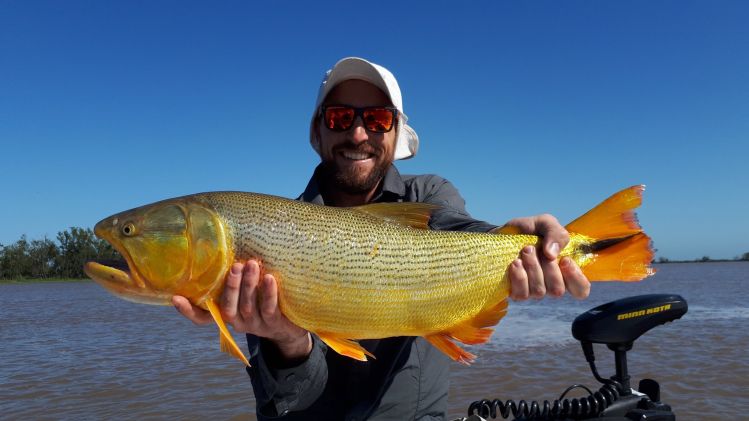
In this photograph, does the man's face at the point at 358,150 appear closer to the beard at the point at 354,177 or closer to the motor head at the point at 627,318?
the beard at the point at 354,177

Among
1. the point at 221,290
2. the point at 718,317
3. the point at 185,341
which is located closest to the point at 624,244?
the point at 221,290

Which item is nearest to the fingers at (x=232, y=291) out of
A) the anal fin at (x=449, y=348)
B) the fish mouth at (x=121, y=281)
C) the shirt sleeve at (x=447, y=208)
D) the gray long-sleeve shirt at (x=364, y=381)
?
the fish mouth at (x=121, y=281)

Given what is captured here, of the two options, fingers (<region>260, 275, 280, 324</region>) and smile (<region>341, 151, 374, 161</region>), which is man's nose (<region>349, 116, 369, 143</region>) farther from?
fingers (<region>260, 275, 280, 324</region>)

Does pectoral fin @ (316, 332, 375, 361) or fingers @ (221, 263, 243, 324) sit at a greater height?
fingers @ (221, 263, 243, 324)

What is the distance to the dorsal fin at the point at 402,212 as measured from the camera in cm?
320

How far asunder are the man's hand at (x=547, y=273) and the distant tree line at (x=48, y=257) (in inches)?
3341

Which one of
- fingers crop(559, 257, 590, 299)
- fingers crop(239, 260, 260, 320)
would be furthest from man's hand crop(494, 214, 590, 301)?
fingers crop(239, 260, 260, 320)

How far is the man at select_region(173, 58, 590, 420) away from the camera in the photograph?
3.05 metres

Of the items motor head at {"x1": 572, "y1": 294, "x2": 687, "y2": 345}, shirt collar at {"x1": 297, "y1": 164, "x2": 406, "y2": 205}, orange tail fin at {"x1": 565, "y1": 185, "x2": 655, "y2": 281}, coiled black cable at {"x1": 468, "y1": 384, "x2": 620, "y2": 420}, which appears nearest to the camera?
orange tail fin at {"x1": 565, "y1": 185, "x2": 655, "y2": 281}

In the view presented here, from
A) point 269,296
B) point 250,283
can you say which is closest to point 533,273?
point 269,296

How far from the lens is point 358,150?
15.2ft

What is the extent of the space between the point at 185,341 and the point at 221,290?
14.0m

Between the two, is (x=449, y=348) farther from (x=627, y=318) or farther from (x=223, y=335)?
(x=627, y=318)

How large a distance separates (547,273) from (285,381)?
6.31ft
